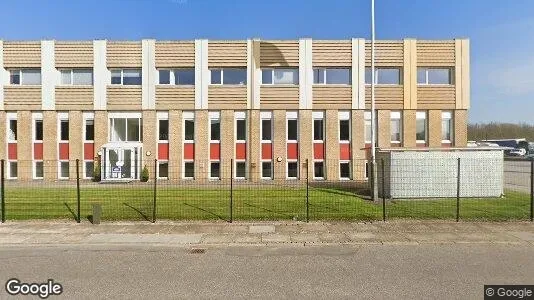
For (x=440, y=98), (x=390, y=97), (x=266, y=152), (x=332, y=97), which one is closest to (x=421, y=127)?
(x=440, y=98)

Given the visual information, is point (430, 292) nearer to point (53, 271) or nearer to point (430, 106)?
point (53, 271)

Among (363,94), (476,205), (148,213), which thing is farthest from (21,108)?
(476,205)

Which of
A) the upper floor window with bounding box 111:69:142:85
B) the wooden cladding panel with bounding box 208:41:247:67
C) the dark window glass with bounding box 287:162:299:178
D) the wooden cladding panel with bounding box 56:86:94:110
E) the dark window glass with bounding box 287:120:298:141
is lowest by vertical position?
the dark window glass with bounding box 287:162:299:178

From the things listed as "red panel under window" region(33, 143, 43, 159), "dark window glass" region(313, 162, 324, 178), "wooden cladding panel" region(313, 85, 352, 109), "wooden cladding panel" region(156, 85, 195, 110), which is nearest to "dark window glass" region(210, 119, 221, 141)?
"wooden cladding panel" region(156, 85, 195, 110)

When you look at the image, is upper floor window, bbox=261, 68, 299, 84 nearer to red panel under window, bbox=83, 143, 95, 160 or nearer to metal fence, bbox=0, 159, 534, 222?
metal fence, bbox=0, 159, 534, 222

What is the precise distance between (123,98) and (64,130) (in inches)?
181

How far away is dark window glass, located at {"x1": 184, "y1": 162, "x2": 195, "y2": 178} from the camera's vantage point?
2389 cm

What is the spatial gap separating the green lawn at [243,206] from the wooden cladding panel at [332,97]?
9.40m

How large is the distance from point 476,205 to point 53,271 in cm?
1247

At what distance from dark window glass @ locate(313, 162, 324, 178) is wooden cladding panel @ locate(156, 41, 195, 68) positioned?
10513mm

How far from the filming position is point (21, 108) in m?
24.5

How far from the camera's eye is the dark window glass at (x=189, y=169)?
78.4ft

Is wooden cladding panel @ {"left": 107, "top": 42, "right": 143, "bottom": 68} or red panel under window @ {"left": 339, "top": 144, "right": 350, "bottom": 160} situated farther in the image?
red panel under window @ {"left": 339, "top": 144, "right": 350, "bottom": 160}

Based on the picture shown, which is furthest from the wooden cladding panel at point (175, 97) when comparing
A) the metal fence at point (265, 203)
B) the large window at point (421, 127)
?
the large window at point (421, 127)
